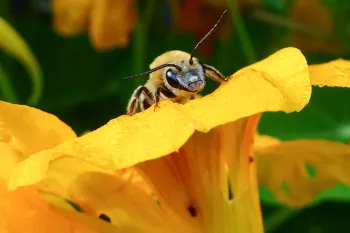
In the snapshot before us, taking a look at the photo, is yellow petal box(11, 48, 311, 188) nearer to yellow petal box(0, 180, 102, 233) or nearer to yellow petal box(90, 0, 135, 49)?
yellow petal box(0, 180, 102, 233)

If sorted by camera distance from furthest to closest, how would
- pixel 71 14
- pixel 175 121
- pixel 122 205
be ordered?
1. pixel 71 14
2. pixel 122 205
3. pixel 175 121

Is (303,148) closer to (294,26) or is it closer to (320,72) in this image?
(320,72)

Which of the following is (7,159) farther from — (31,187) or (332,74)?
(332,74)

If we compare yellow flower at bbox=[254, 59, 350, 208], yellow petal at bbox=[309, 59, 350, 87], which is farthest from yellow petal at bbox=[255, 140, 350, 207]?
yellow petal at bbox=[309, 59, 350, 87]

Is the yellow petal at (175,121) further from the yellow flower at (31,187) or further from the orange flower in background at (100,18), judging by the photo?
the orange flower in background at (100,18)

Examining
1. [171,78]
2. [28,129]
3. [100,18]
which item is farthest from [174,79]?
[100,18]

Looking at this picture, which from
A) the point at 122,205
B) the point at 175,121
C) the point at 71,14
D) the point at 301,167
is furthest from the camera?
the point at 71,14
